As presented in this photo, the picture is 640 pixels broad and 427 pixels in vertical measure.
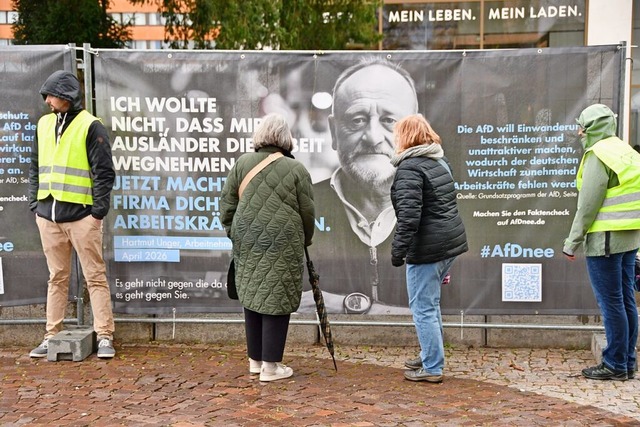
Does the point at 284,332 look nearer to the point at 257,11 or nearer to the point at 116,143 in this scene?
the point at 116,143

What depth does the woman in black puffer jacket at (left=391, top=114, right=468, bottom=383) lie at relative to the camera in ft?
17.3

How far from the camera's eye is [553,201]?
20.4 feet

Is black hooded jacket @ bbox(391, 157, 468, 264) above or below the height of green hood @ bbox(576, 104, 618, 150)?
below

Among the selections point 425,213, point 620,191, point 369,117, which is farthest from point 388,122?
point 620,191

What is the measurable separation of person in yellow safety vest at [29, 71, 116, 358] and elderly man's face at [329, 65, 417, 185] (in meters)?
1.78

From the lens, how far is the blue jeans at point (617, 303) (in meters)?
5.48

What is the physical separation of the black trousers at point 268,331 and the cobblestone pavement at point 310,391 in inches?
8.6

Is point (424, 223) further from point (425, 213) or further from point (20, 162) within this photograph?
point (20, 162)

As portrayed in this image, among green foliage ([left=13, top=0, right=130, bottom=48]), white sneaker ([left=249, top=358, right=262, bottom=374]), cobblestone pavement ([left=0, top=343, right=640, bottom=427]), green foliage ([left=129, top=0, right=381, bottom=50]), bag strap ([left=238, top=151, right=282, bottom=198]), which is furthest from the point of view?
green foliage ([left=13, top=0, right=130, bottom=48])

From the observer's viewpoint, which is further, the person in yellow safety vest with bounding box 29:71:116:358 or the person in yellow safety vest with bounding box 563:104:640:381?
the person in yellow safety vest with bounding box 29:71:116:358

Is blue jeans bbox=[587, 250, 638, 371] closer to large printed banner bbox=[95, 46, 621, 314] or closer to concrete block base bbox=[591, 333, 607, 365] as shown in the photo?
concrete block base bbox=[591, 333, 607, 365]

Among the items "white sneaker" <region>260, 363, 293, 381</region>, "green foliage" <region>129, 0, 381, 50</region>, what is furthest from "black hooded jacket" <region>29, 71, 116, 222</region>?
"green foliage" <region>129, 0, 381, 50</region>

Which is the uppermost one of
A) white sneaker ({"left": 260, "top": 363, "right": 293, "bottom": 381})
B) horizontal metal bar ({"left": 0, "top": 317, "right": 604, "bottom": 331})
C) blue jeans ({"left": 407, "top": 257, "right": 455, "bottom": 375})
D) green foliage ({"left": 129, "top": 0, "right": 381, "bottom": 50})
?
green foliage ({"left": 129, "top": 0, "right": 381, "bottom": 50})

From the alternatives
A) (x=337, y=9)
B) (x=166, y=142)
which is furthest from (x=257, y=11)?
(x=166, y=142)
